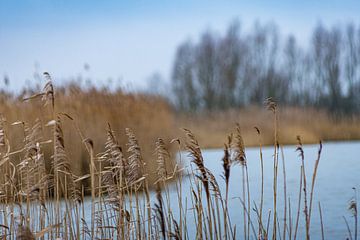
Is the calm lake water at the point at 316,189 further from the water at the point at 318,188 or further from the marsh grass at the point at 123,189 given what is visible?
the marsh grass at the point at 123,189

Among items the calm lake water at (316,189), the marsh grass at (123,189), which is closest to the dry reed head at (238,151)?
the marsh grass at (123,189)

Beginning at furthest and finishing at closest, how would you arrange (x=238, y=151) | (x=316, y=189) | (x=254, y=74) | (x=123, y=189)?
(x=254, y=74) → (x=316, y=189) → (x=123, y=189) → (x=238, y=151)

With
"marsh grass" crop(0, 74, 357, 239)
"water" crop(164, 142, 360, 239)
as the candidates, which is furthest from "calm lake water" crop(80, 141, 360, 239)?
"marsh grass" crop(0, 74, 357, 239)

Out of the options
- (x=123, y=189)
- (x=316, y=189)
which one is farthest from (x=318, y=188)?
(x=123, y=189)

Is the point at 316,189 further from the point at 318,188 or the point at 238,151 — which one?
the point at 238,151

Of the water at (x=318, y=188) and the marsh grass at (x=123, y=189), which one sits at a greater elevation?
the marsh grass at (x=123, y=189)

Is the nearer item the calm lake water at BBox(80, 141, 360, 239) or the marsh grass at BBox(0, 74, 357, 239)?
the marsh grass at BBox(0, 74, 357, 239)

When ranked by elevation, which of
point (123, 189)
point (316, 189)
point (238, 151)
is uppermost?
point (238, 151)

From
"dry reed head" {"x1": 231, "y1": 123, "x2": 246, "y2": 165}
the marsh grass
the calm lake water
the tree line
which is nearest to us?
the marsh grass

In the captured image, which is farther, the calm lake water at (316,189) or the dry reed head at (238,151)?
the calm lake water at (316,189)

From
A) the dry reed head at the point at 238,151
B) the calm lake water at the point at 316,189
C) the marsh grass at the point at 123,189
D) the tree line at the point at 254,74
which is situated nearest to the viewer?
the marsh grass at the point at 123,189

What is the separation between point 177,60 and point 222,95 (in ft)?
7.75

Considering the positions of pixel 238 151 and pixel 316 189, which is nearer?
pixel 238 151

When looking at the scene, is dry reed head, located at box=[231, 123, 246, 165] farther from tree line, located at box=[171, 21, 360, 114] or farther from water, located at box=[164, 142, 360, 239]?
tree line, located at box=[171, 21, 360, 114]
